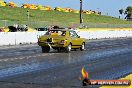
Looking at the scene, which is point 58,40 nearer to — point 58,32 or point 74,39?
point 58,32

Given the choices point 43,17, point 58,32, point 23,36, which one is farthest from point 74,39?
point 43,17

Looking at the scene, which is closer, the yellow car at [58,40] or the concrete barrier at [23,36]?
the yellow car at [58,40]

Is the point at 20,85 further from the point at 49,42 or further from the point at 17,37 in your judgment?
the point at 17,37

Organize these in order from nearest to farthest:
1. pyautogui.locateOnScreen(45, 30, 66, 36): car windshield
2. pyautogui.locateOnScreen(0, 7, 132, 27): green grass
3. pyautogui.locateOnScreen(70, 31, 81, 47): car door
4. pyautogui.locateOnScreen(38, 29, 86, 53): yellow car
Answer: pyautogui.locateOnScreen(38, 29, 86, 53): yellow car → pyautogui.locateOnScreen(45, 30, 66, 36): car windshield → pyautogui.locateOnScreen(70, 31, 81, 47): car door → pyautogui.locateOnScreen(0, 7, 132, 27): green grass

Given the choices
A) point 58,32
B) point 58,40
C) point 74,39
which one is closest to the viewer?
point 58,40

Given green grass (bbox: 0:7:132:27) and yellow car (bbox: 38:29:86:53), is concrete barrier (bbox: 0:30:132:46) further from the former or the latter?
green grass (bbox: 0:7:132:27)

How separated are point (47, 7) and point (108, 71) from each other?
96.3m

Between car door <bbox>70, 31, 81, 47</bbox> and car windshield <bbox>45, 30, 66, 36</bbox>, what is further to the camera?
car door <bbox>70, 31, 81, 47</bbox>

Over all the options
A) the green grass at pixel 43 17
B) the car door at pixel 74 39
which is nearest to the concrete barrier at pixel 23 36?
the car door at pixel 74 39

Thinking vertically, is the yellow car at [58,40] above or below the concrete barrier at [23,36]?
above

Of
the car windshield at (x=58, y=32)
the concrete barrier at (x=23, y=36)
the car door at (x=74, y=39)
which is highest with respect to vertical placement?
the car windshield at (x=58, y=32)

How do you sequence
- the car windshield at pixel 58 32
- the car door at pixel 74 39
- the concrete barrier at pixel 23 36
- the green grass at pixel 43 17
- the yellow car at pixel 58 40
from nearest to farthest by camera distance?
the yellow car at pixel 58 40 → the car windshield at pixel 58 32 → the car door at pixel 74 39 → the concrete barrier at pixel 23 36 → the green grass at pixel 43 17

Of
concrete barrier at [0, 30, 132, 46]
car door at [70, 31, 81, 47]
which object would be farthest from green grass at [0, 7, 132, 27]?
car door at [70, 31, 81, 47]

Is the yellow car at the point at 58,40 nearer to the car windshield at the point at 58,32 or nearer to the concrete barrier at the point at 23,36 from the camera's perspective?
the car windshield at the point at 58,32
